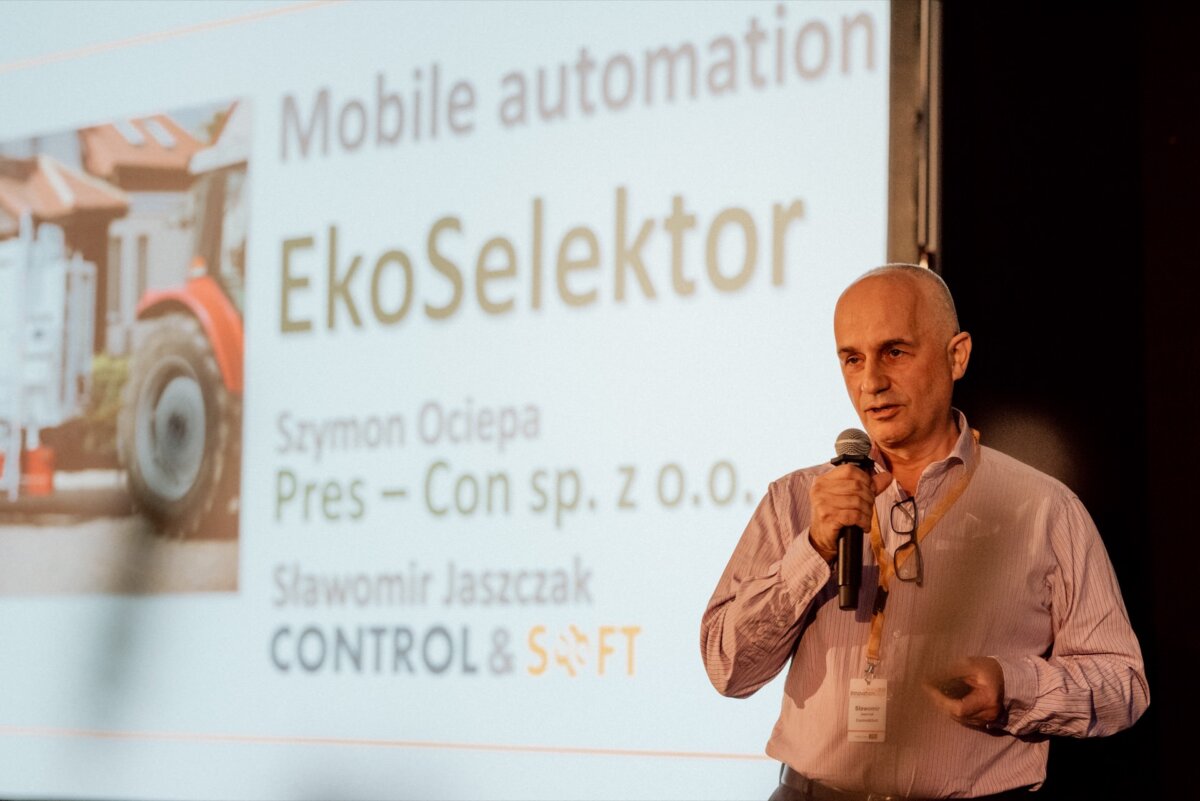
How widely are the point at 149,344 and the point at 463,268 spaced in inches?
38.3

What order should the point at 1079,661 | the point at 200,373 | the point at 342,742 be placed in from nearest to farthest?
the point at 1079,661
the point at 342,742
the point at 200,373

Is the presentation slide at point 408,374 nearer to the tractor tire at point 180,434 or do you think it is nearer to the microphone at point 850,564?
the tractor tire at point 180,434

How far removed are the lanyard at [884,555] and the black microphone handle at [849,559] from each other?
4.1 inches

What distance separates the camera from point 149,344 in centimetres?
389

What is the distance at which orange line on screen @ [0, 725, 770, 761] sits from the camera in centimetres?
300

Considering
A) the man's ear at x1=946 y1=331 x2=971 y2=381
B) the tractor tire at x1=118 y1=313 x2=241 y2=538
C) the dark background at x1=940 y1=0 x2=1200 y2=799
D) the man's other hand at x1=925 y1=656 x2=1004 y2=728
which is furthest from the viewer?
the tractor tire at x1=118 y1=313 x2=241 y2=538

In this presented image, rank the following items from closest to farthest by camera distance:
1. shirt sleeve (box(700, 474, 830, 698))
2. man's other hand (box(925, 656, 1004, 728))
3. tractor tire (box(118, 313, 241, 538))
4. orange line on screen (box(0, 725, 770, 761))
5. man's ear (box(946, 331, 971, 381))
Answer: man's other hand (box(925, 656, 1004, 728)), shirt sleeve (box(700, 474, 830, 698)), man's ear (box(946, 331, 971, 381)), orange line on screen (box(0, 725, 770, 761)), tractor tire (box(118, 313, 241, 538))

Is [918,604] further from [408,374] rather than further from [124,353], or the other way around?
[124,353]

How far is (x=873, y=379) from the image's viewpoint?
2.12 metres

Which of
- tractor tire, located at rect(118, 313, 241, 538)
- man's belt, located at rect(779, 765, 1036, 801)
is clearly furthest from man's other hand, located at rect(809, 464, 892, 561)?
tractor tire, located at rect(118, 313, 241, 538)

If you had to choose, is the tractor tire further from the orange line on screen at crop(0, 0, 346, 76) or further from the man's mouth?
the man's mouth

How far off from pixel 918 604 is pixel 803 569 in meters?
0.21

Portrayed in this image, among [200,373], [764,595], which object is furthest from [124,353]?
[764,595]

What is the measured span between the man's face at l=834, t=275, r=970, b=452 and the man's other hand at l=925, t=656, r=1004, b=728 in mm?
367
